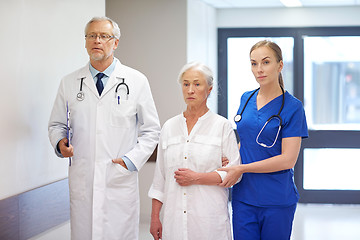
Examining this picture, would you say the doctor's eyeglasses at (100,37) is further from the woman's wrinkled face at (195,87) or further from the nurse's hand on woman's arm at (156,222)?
the nurse's hand on woman's arm at (156,222)

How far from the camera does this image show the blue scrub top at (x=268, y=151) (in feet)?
7.82

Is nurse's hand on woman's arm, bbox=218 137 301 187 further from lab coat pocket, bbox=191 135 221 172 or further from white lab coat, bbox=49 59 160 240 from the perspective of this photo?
white lab coat, bbox=49 59 160 240

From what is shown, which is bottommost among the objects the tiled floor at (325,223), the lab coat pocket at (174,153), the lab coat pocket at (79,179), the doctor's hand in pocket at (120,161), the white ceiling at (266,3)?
the tiled floor at (325,223)

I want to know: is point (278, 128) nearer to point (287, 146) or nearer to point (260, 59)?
point (287, 146)

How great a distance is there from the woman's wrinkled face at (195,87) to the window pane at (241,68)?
3.82 m

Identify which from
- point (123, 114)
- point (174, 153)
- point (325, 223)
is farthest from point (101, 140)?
point (325, 223)

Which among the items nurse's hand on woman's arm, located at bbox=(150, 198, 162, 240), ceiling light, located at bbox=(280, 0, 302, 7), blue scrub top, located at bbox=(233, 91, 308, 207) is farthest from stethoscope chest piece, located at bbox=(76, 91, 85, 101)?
ceiling light, located at bbox=(280, 0, 302, 7)

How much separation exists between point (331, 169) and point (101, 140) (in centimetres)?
412

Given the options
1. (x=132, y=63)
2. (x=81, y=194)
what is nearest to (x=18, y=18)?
(x=81, y=194)

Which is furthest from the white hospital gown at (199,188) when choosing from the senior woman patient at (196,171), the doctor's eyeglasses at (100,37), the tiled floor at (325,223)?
the tiled floor at (325,223)

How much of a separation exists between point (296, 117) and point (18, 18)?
152cm

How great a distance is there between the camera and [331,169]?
6062mm

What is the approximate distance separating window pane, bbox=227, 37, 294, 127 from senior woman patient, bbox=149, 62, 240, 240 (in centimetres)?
→ 379

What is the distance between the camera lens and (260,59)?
2.39m
